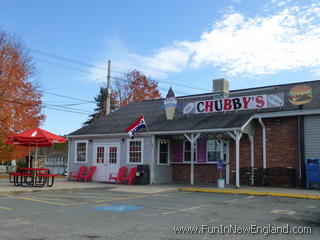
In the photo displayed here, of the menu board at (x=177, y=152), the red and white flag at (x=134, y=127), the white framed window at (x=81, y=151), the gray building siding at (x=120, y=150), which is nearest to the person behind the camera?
the red and white flag at (x=134, y=127)

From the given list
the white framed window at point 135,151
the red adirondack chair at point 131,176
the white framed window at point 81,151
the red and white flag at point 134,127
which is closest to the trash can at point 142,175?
the red adirondack chair at point 131,176

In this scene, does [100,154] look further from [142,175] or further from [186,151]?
[186,151]

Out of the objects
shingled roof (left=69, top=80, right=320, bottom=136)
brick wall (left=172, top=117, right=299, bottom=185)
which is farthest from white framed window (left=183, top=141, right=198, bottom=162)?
brick wall (left=172, top=117, right=299, bottom=185)

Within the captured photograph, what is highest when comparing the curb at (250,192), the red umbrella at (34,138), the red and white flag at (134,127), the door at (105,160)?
the red and white flag at (134,127)

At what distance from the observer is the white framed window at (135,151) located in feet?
60.5

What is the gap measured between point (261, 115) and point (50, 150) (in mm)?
74249

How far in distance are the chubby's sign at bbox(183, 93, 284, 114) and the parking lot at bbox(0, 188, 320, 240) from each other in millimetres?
5753

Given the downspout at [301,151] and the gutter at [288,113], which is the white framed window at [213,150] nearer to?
the gutter at [288,113]

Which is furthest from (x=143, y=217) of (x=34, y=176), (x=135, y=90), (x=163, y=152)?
(x=135, y=90)

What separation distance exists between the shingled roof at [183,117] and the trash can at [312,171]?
2.30 meters

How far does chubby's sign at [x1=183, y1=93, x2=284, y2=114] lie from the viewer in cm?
1600

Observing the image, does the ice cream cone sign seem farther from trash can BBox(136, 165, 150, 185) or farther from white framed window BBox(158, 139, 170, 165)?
trash can BBox(136, 165, 150, 185)

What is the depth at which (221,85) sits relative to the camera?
65.9 feet

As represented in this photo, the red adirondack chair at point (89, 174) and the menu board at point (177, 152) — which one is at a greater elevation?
the menu board at point (177, 152)
